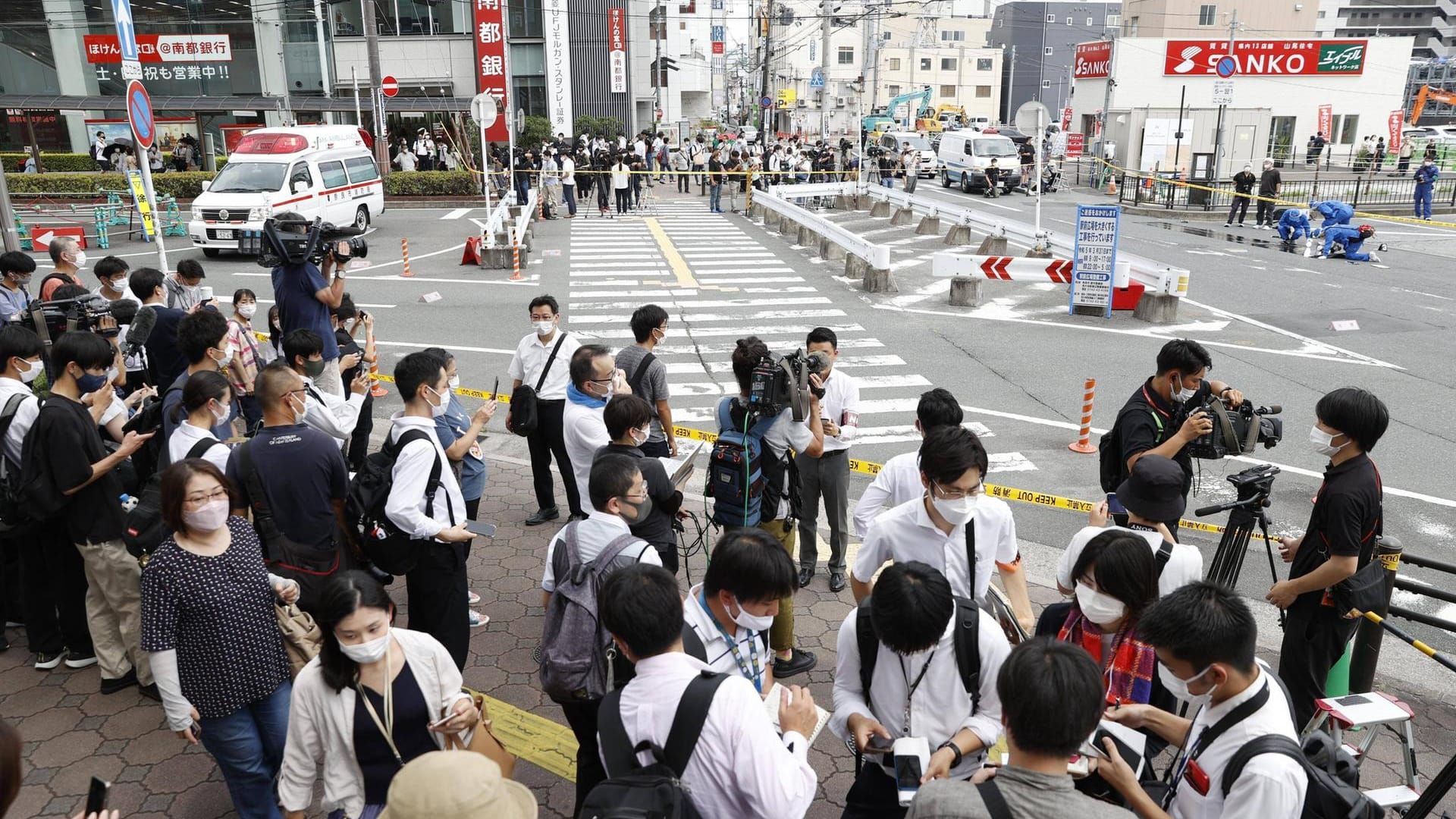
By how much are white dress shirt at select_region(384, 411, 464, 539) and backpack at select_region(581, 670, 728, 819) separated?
1.79 metres

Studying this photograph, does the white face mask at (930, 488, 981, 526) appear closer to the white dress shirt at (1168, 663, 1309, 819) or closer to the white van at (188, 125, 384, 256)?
the white dress shirt at (1168, 663, 1309, 819)

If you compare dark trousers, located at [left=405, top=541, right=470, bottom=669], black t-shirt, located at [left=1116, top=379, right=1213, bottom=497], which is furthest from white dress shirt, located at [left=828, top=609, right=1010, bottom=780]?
black t-shirt, located at [left=1116, top=379, right=1213, bottom=497]

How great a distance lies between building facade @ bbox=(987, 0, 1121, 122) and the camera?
84.3 m

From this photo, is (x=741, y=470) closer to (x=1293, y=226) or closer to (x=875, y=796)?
(x=875, y=796)

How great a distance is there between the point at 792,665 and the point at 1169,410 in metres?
2.58

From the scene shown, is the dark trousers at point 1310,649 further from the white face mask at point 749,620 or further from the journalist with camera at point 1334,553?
the white face mask at point 749,620

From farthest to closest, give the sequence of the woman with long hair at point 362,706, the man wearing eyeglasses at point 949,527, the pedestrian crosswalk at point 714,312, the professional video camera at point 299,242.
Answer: the pedestrian crosswalk at point 714,312, the professional video camera at point 299,242, the man wearing eyeglasses at point 949,527, the woman with long hair at point 362,706

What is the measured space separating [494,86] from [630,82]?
8.91 metres

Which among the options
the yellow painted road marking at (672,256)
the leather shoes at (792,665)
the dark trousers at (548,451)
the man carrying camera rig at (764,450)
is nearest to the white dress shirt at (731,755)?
the man carrying camera rig at (764,450)

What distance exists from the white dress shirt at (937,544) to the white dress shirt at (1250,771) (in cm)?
104

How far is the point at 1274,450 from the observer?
9172 mm

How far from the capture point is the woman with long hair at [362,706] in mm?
2973

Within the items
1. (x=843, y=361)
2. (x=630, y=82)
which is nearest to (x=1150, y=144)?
(x=630, y=82)

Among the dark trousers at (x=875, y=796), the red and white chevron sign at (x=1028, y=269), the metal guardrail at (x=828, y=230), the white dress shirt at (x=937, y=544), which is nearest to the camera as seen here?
the dark trousers at (x=875, y=796)
